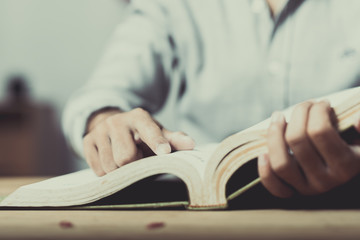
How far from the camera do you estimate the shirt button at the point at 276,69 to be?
823mm

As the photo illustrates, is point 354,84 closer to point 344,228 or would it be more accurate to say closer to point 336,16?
point 336,16

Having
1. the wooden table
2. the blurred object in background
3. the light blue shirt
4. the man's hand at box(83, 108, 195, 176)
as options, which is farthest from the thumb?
the blurred object in background

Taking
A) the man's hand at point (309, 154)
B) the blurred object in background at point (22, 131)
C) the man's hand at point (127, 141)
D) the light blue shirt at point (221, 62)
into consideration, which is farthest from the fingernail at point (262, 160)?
the blurred object in background at point (22, 131)

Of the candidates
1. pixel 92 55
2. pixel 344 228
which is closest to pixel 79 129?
pixel 344 228

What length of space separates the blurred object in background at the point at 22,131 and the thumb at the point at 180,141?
165 cm

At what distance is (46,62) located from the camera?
88.4 inches

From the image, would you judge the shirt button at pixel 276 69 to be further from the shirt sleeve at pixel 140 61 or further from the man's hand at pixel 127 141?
the man's hand at pixel 127 141

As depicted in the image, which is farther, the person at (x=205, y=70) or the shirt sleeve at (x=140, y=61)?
the shirt sleeve at (x=140, y=61)

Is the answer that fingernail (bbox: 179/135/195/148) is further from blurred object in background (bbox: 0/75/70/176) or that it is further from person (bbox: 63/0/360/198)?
blurred object in background (bbox: 0/75/70/176)

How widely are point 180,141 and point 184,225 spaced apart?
157 millimetres

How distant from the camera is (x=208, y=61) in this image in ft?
3.15

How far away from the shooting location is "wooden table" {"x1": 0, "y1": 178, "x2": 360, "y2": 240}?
0.32 metres

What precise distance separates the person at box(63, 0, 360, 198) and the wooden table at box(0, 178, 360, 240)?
103 millimetres

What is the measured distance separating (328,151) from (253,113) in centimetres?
54
